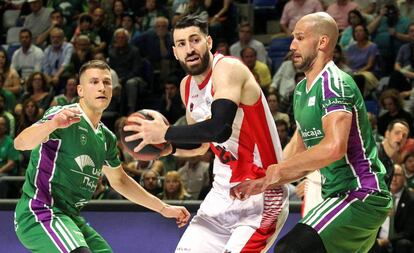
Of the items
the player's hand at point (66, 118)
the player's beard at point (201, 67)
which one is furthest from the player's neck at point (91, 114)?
the player's beard at point (201, 67)

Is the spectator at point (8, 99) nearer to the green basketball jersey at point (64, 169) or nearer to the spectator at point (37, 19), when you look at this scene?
the spectator at point (37, 19)

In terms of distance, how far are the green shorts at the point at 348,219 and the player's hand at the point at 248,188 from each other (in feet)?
1.19

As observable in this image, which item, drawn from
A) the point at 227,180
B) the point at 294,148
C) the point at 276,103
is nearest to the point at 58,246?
the point at 227,180

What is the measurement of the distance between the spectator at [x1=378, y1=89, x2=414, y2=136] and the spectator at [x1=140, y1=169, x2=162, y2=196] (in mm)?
3036

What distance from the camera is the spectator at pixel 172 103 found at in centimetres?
1300

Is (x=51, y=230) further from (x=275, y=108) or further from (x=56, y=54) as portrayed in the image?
(x=56, y=54)

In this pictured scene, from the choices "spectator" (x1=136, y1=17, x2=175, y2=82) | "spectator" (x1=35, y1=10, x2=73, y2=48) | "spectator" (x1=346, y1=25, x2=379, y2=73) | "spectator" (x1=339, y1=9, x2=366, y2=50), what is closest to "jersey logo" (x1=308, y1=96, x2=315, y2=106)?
"spectator" (x1=346, y1=25, x2=379, y2=73)

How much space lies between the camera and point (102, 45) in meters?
14.3

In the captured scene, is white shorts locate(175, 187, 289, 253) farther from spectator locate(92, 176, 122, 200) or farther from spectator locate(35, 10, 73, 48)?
spectator locate(35, 10, 73, 48)

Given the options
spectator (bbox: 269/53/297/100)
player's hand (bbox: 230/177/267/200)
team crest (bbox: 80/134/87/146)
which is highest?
player's hand (bbox: 230/177/267/200)

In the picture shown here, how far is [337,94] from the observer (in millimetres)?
5609

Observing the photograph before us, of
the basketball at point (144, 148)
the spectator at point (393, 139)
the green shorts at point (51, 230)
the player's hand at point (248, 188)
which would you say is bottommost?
the spectator at point (393, 139)

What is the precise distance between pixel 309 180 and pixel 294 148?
1.22 m

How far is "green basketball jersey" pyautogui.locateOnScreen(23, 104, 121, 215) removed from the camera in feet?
22.0
